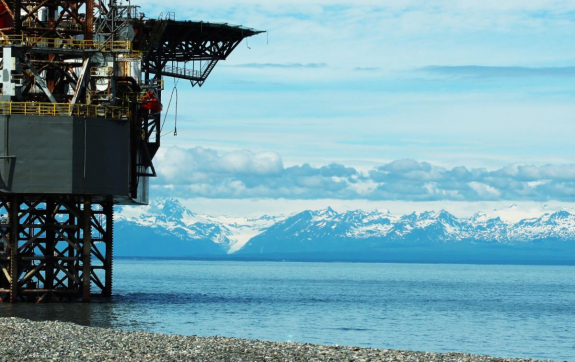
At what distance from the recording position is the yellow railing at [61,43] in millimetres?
53500

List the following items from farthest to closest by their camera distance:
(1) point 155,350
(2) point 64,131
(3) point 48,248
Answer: (3) point 48,248 → (2) point 64,131 → (1) point 155,350

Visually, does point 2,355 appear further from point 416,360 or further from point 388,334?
point 388,334

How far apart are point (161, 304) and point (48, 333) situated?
30623mm

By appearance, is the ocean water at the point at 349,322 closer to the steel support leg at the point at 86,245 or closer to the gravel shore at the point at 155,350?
the steel support leg at the point at 86,245

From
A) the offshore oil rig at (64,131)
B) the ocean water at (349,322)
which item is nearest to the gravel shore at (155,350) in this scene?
the ocean water at (349,322)

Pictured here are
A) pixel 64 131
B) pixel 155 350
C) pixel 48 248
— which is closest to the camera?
pixel 155 350

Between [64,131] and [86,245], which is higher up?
[64,131]

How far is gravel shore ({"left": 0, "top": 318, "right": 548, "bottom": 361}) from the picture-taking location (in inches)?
1169

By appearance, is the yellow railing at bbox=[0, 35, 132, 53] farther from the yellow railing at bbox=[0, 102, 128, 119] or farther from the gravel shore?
the gravel shore

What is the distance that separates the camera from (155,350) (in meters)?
31.4

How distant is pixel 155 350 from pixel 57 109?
78.4ft

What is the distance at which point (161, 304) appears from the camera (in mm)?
66312

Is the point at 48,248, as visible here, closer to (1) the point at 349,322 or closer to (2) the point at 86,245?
(2) the point at 86,245

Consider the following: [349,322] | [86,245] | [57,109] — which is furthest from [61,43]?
[349,322]
